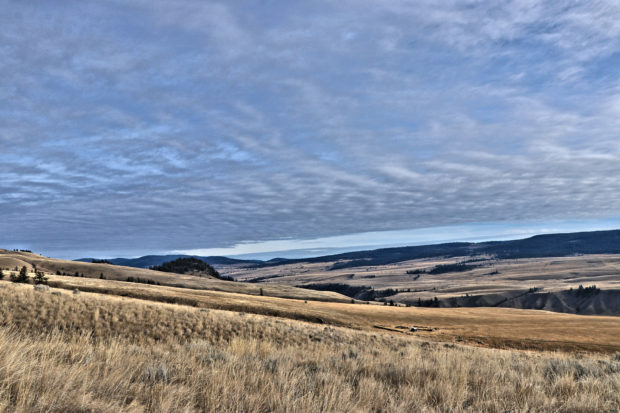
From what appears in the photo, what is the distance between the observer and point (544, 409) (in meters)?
5.66

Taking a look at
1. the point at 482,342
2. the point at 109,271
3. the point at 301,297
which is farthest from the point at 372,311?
the point at 109,271

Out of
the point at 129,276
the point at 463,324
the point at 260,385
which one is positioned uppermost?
the point at 129,276

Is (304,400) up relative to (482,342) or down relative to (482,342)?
up

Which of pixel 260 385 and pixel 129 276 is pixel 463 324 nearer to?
pixel 260 385

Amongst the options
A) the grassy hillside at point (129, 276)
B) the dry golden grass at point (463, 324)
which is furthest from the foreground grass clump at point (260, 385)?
the grassy hillside at point (129, 276)

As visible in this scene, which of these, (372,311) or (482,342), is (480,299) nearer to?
(372,311)

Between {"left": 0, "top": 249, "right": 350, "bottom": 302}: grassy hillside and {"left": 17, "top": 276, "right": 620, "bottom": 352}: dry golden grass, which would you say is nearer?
{"left": 17, "top": 276, "right": 620, "bottom": 352}: dry golden grass

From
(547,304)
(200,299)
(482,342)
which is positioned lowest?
(547,304)

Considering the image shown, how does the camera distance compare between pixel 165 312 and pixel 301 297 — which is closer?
pixel 165 312

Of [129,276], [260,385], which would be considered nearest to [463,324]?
[260,385]

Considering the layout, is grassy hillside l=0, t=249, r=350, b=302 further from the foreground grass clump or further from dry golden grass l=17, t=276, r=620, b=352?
the foreground grass clump

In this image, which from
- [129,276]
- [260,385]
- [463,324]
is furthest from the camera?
[129,276]

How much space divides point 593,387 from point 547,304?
162m

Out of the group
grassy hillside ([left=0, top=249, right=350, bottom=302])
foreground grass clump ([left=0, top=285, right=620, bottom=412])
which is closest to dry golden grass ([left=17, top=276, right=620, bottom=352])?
foreground grass clump ([left=0, top=285, right=620, bottom=412])
